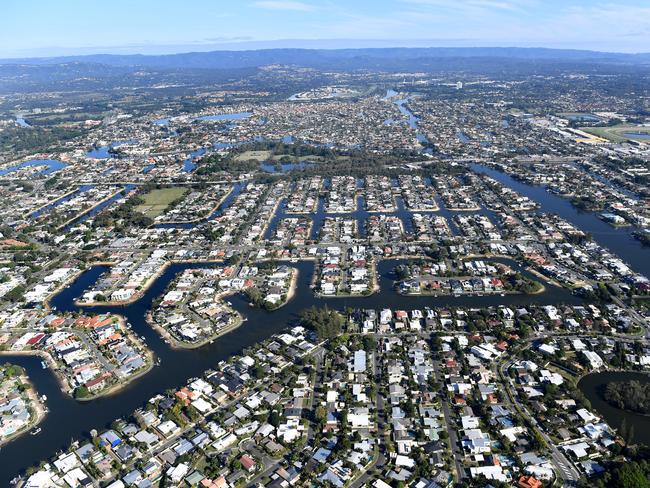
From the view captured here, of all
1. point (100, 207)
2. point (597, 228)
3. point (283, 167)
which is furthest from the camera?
point (283, 167)

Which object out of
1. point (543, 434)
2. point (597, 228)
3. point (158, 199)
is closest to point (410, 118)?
point (158, 199)

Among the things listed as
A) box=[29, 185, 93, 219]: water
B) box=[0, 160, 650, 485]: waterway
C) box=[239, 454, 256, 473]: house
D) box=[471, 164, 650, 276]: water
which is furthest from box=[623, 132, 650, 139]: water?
box=[29, 185, 93, 219]: water

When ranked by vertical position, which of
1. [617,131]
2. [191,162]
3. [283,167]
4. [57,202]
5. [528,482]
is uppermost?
[617,131]

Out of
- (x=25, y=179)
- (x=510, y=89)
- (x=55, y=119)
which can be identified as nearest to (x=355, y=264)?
(x=25, y=179)

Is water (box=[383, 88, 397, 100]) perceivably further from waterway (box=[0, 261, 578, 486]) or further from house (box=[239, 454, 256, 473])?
house (box=[239, 454, 256, 473])

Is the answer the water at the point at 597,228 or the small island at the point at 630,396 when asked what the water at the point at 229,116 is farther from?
the small island at the point at 630,396

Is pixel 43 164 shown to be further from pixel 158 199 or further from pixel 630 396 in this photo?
pixel 630 396

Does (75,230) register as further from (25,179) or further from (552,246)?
(552,246)
